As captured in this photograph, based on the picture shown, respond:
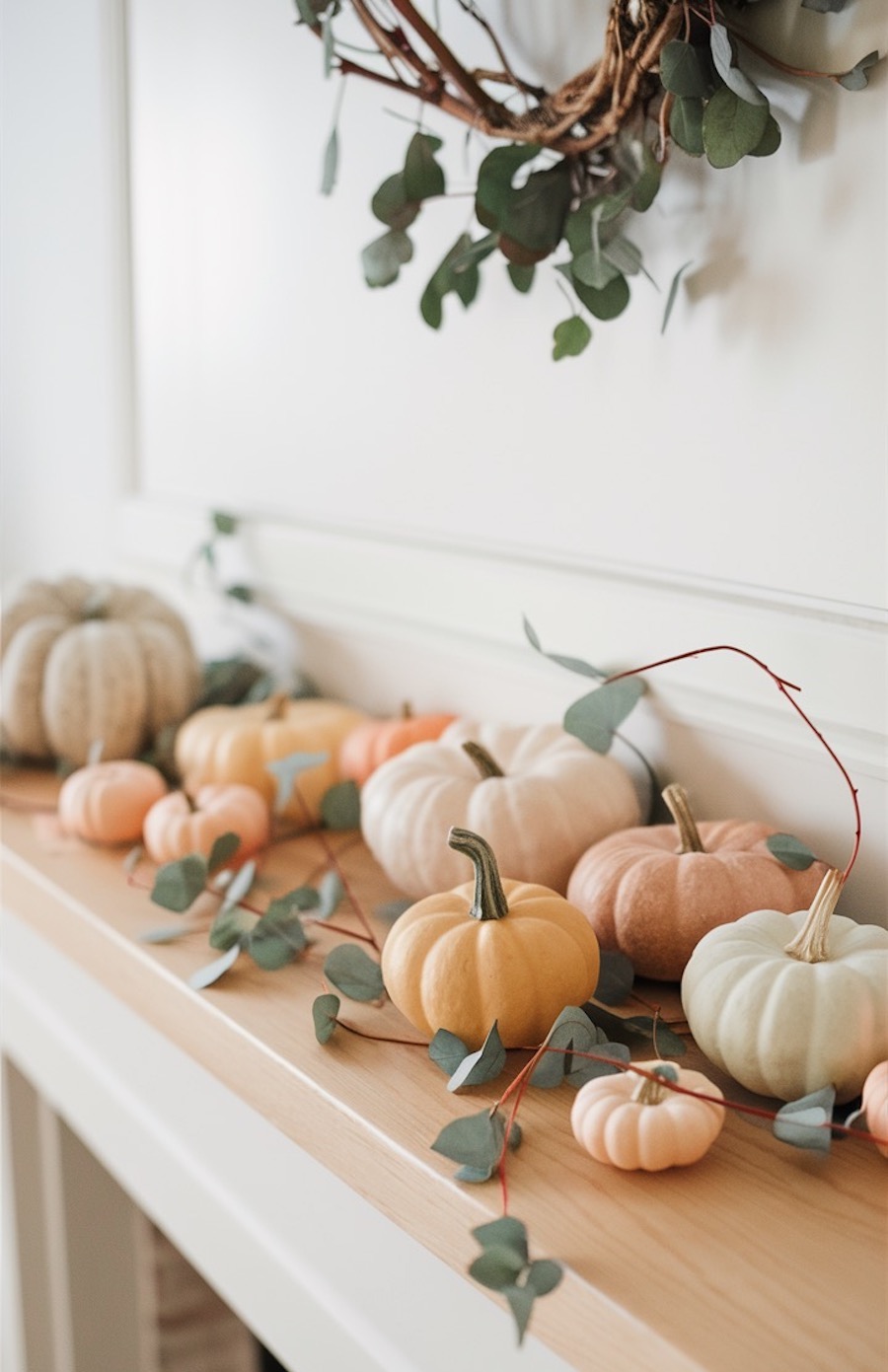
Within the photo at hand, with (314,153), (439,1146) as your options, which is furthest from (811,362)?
(314,153)

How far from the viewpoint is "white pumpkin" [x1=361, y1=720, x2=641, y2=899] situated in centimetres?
84

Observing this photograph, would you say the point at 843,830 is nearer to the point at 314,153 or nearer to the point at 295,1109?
the point at 295,1109

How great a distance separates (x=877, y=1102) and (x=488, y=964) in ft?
0.68

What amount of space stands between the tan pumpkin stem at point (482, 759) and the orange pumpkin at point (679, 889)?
0.37 feet

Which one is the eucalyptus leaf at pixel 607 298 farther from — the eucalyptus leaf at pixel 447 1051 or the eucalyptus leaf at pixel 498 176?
the eucalyptus leaf at pixel 447 1051

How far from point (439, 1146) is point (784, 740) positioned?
381 millimetres

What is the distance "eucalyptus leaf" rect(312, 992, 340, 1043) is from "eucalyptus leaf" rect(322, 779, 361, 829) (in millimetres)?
340

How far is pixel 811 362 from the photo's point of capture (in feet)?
2.52

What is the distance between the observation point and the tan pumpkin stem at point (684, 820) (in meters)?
0.76

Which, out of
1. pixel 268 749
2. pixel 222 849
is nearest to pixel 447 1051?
pixel 222 849

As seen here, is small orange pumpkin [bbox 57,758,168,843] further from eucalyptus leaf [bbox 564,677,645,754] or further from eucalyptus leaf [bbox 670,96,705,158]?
eucalyptus leaf [bbox 670,96,705,158]

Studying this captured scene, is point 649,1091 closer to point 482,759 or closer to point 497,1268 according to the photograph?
point 497,1268

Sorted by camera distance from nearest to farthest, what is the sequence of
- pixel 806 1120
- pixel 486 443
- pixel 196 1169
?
pixel 806 1120, pixel 196 1169, pixel 486 443

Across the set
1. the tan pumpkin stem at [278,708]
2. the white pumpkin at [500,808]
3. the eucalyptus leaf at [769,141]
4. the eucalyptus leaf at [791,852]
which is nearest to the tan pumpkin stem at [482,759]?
the white pumpkin at [500,808]
